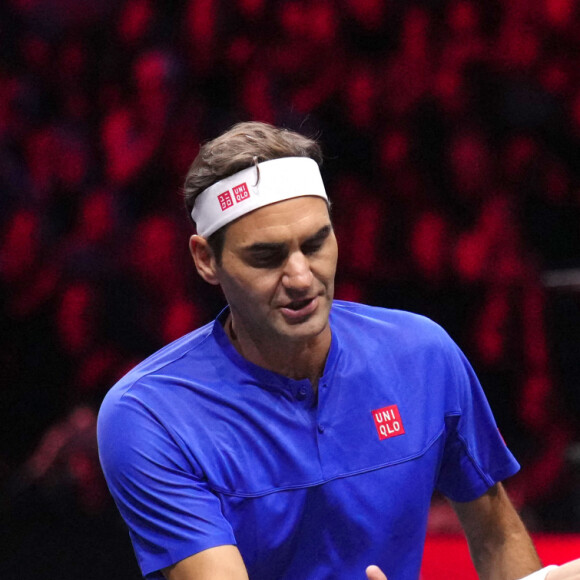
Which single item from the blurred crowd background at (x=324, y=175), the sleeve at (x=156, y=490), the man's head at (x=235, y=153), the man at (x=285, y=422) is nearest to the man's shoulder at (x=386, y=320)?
the man at (x=285, y=422)

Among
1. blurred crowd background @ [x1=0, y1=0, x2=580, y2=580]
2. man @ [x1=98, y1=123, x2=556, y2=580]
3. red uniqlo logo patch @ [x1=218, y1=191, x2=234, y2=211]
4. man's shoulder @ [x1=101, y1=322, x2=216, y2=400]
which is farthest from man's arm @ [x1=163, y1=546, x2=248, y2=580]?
blurred crowd background @ [x1=0, y1=0, x2=580, y2=580]

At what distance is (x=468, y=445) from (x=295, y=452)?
29cm

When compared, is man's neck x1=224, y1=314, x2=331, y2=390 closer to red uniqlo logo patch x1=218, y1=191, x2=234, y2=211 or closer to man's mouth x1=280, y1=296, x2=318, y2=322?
man's mouth x1=280, y1=296, x2=318, y2=322

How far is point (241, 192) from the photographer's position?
1524 mm

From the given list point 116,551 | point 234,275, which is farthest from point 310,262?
point 116,551

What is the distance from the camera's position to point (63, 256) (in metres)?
3.54

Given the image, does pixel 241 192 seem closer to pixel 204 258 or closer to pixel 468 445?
pixel 204 258

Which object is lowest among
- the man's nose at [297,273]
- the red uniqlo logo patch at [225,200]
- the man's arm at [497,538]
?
the man's arm at [497,538]

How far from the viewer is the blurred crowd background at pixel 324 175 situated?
3.32m

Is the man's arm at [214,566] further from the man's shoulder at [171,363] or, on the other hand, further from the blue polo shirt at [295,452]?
the man's shoulder at [171,363]

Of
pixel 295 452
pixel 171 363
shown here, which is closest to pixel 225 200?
pixel 171 363

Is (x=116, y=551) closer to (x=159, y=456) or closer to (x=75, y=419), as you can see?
(x=75, y=419)

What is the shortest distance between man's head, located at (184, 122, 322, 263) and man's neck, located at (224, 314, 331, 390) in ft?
0.44

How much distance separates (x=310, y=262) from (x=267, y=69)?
207 cm
